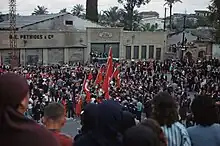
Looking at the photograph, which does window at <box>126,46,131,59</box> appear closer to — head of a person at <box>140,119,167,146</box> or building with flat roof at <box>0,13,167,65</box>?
building with flat roof at <box>0,13,167,65</box>

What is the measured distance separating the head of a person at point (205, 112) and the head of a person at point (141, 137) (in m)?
1.13

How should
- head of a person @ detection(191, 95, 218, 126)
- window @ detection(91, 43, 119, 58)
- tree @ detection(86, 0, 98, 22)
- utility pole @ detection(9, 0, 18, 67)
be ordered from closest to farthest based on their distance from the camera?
head of a person @ detection(191, 95, 218, 126) → utility pole @ detection(9, 0, 18, 67) → window @ detection(91, 43, 119, 58) → tree @ detection(86, 0, 98, 22)

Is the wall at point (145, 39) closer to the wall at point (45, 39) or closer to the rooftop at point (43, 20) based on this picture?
the rooftop at point (43, 20)

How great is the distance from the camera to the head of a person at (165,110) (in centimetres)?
364

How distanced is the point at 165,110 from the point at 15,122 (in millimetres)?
1811

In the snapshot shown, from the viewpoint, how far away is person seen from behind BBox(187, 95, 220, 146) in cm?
360

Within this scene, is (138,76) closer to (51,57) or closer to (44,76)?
(44,76)

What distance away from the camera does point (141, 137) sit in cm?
260

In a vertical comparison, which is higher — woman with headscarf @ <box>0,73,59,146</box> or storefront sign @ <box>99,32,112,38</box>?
storefront sign @ <box>99,32,112,38</box>

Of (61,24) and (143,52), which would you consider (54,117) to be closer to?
(61,24)

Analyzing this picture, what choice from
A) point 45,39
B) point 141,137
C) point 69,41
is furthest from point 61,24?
point 141,137

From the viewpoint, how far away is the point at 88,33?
44.0 metres

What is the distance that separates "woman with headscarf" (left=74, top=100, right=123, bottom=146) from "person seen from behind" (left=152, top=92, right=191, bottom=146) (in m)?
0.65

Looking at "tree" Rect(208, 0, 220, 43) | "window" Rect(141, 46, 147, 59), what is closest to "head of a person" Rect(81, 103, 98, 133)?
"tree" Rect(208, 0, 220, 43)
